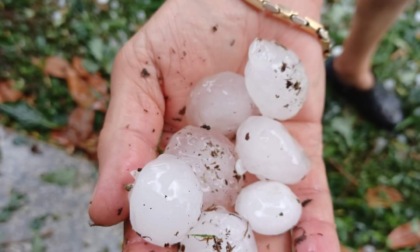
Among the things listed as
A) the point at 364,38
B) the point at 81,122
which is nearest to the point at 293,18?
the point at 364,38

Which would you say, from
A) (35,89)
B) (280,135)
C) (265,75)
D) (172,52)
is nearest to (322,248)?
(280,135)

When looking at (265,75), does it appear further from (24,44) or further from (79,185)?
(24,44)

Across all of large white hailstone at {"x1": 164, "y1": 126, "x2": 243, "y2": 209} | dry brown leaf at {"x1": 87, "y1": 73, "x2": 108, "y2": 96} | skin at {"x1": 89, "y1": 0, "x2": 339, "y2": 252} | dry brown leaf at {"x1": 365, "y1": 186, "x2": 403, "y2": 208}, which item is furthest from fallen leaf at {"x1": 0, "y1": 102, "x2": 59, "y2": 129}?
dry brown leaf at {"x1": 365, "y1": 186, "x2": 403, "y2": 208}

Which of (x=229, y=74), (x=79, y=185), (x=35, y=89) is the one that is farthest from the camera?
(x=35, y=89)

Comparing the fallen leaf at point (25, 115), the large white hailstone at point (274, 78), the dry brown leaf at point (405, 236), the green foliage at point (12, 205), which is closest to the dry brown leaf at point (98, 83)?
the fallen leaf at point (25, 115)

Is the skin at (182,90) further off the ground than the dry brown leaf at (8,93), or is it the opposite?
the skin at (182,90)

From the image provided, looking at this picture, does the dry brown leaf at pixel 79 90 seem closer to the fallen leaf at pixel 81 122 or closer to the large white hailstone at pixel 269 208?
the fallen leaf at pixel 81 122
